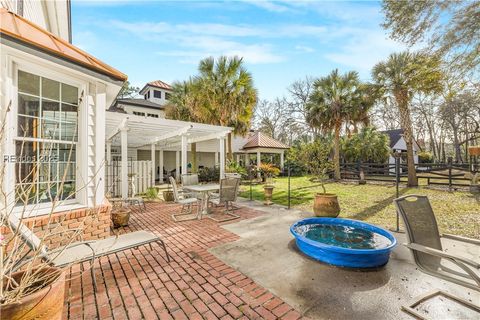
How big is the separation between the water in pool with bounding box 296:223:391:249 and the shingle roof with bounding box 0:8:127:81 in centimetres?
524

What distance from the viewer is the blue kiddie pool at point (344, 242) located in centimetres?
347

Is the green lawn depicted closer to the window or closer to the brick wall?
the brick wall

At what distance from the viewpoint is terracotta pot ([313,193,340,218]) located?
6.06m

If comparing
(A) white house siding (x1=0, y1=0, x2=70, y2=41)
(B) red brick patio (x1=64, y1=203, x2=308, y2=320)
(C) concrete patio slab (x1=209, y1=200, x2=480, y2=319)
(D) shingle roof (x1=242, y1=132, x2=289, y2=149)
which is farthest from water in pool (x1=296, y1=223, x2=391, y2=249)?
(D) shingle roof (x1=242, y1=132, x2=289, y2=149)

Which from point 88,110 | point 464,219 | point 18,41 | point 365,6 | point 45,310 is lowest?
point 464,219

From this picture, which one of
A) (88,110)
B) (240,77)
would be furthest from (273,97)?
(88,110)

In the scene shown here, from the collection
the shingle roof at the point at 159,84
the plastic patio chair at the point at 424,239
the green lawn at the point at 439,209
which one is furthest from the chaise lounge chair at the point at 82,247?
the shingle roof at the point at 159,84

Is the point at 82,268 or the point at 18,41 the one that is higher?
the point at 18,41

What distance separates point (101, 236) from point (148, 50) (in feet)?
21.3

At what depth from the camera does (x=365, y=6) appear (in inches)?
265

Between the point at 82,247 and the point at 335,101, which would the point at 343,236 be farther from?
the point at 335,101

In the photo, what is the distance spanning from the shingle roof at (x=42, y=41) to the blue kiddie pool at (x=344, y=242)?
485 cm

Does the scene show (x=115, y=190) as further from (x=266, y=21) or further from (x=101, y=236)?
(x=266, y=21)

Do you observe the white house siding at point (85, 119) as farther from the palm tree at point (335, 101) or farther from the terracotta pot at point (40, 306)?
the palm tree at point (335, 101)
